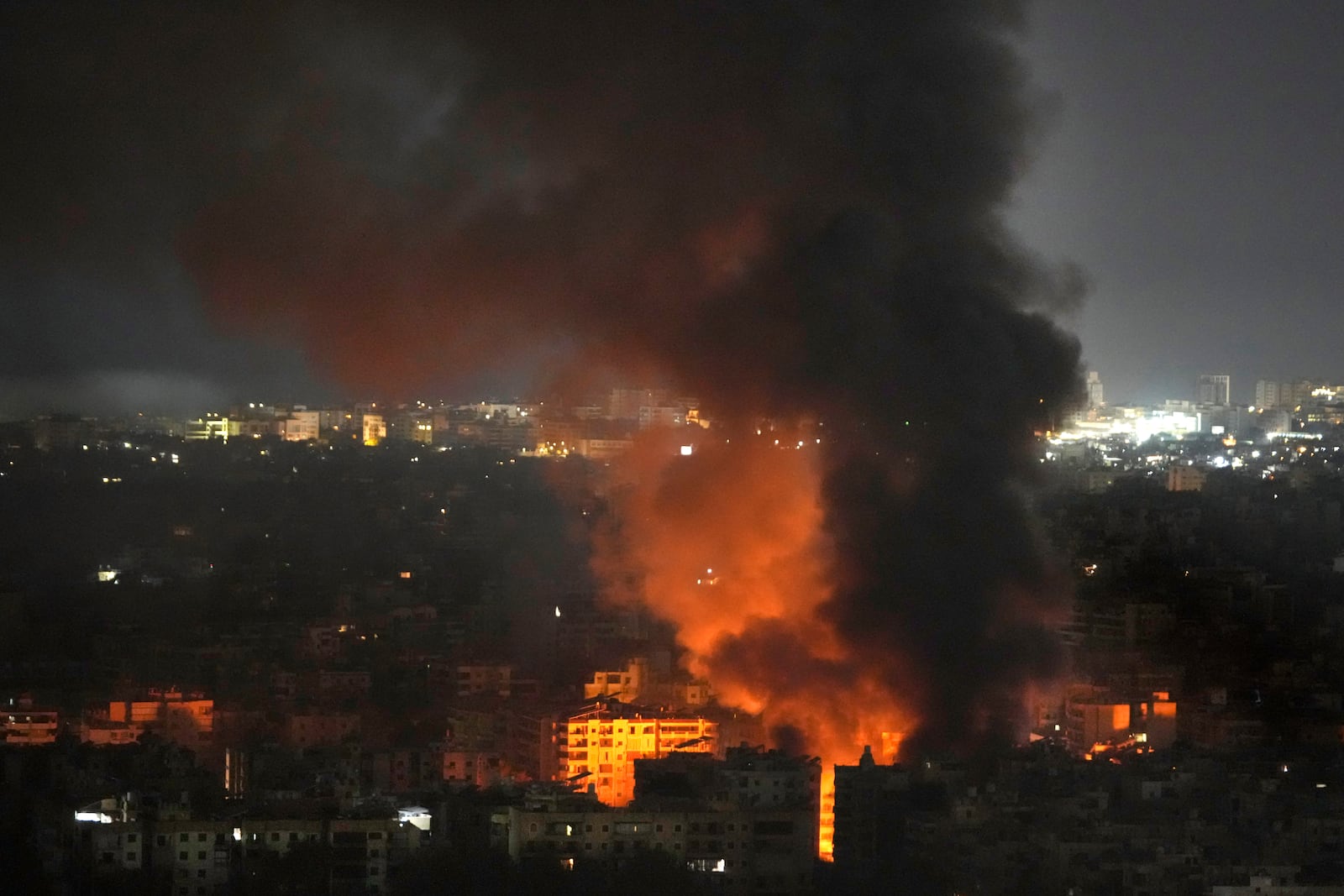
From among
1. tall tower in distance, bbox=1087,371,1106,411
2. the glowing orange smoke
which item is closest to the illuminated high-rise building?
the glowing orange smoke

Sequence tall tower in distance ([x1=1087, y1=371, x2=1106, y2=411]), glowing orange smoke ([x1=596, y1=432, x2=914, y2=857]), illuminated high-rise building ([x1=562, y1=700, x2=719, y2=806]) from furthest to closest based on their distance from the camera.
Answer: tall tower in distance ([x1=1087, y1=371, x2=1106, y2=411])
glowing orange smoke ([x1=596, y1=432, x2=914, y2=857])
illuminated high-rise building ([x1=562, y1=700, x2=719, y2=806])

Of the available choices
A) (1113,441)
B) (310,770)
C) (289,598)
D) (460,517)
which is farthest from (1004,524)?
(1113,441)

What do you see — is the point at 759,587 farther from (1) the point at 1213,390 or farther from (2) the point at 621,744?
(1) the point at 1213,390

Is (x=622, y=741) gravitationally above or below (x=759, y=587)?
below

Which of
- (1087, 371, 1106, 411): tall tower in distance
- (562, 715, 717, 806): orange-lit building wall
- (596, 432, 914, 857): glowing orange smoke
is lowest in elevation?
(562, 715, 717, 806): orange-lit building wall

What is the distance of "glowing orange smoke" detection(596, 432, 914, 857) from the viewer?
14648 mm

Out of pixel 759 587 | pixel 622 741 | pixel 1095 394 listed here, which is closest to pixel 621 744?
pixel 622 741

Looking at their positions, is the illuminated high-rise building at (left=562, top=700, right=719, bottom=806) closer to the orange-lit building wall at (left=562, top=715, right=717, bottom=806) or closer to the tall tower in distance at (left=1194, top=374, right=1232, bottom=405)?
the orange-lit building wall at (left=562, top=715, right=717, bottom=806)

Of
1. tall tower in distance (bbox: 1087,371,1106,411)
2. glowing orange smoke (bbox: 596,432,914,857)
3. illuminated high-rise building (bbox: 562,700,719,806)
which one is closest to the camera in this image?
illuminated high-rise building (bbox: 562,700,719,806)

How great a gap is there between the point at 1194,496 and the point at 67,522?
1274cm

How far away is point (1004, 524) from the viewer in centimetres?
1603

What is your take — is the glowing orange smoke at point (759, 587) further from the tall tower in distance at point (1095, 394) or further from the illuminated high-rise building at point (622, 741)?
the tall tower in distance at point (1095, 394)

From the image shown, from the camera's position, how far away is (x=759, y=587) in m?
16.4

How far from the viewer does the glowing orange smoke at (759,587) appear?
14.6m
